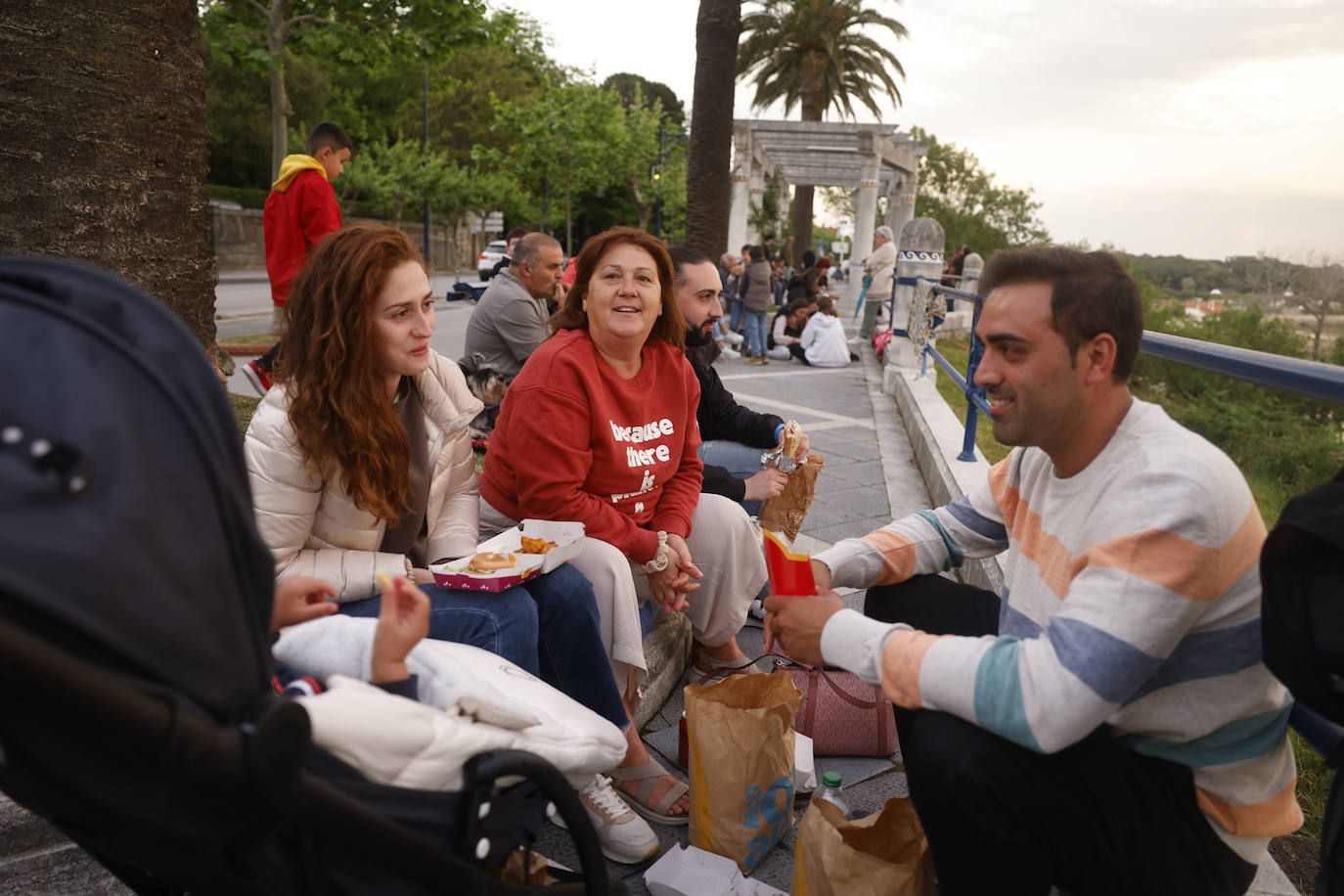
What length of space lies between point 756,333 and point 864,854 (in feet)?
41.2

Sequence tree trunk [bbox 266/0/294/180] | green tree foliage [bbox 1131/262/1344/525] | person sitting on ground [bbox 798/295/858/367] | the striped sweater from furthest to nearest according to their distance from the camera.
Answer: person sitting on ground [bbox 798/295/858/367]
tree trunk [bbox 266/0/294/180]
green tree foliage [bbox 1131/262/1344/525]
the striped sweater

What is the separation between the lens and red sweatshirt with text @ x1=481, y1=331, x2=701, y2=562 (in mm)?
2746

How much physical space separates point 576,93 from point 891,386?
89.5ft

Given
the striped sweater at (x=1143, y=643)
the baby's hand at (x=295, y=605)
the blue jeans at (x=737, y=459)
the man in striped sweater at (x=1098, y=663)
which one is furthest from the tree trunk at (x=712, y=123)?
the baby's hand at (x=295, y=605)

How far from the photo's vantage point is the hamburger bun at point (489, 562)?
7.36 ft

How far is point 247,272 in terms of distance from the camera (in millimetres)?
31188

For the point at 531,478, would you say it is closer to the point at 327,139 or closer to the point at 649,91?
the point at 327,139

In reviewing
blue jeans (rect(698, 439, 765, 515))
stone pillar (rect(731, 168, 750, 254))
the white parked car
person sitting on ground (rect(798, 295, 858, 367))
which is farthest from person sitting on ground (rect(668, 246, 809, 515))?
the white parked car

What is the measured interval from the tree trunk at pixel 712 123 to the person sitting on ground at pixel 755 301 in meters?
1.34

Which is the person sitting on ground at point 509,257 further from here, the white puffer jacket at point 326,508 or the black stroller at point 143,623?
the black stroller at point 143,623

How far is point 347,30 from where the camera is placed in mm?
10578

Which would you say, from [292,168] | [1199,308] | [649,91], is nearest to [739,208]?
[1199,308]

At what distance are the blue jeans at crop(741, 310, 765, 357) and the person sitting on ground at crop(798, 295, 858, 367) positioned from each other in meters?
0.62

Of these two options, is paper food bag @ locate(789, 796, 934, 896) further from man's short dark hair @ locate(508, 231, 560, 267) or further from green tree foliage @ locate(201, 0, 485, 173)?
green tree foliage @ locate(201, 0, 485, 173)
